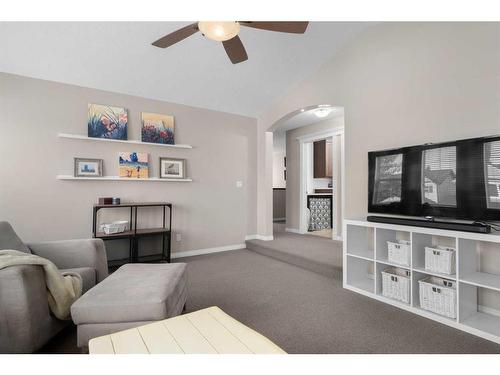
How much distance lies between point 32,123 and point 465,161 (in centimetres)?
459

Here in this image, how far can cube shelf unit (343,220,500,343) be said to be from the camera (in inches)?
75.3

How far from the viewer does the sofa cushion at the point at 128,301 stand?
1.55 meters

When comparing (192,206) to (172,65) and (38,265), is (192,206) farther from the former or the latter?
(38,265)

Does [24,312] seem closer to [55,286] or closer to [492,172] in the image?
[55,286]

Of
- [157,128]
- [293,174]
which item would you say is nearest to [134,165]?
[157,128]

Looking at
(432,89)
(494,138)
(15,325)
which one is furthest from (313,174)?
(15,325)

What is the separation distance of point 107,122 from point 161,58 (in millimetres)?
1161

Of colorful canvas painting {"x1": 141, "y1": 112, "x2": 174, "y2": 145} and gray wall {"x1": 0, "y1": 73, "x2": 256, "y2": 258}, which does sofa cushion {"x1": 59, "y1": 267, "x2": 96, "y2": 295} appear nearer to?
gray wall {"x1": 0, "y1": 73, "x2": 256, "y2": 258}

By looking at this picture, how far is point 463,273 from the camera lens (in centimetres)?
200

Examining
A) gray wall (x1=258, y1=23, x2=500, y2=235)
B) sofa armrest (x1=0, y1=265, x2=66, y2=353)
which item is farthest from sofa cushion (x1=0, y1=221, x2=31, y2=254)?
gray wall (x1=258, y1=23, x2=500, y2=235)

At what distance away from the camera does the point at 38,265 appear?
1.68m

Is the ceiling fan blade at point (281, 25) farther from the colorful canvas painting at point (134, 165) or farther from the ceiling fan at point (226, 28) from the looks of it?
the colorful canvas painting at point (134, 165)

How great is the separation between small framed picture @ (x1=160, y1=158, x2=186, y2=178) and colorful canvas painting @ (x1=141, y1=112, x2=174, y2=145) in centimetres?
29
